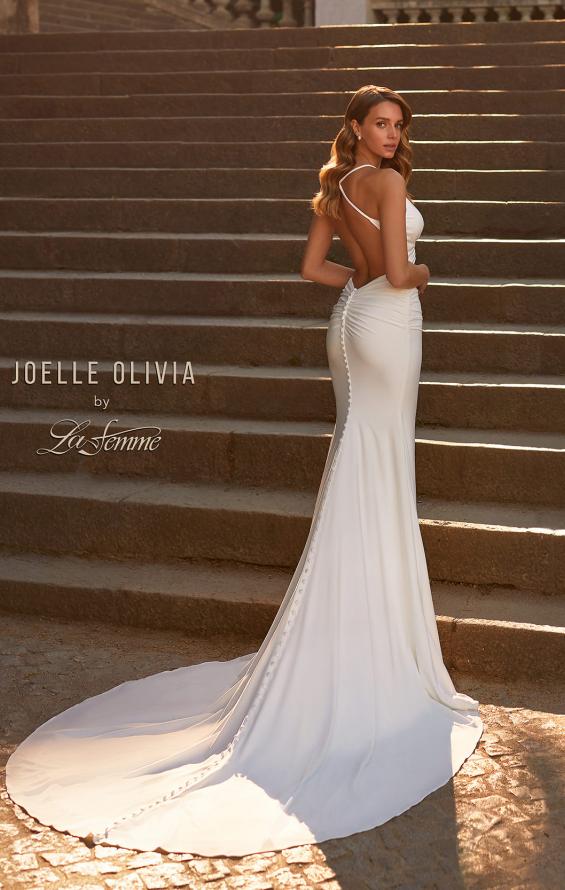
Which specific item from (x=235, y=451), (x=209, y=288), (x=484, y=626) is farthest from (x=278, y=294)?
(x=484, y=626)

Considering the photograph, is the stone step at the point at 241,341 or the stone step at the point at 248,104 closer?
the stone step at the point at 241,341

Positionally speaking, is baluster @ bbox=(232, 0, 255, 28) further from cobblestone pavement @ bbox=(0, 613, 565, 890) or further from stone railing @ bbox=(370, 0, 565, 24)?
cobblestone pavement @ bbox=(0, 613, 565, 890)

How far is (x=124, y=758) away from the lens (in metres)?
4.14

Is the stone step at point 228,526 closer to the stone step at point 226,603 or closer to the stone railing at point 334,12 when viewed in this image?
the stone step at point 226,603

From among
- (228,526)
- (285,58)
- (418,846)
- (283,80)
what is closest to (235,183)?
(283,80)

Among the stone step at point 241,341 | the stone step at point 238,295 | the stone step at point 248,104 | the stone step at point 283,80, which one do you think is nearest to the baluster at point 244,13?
the stone step at point 283,80

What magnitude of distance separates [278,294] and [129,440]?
1.57 m

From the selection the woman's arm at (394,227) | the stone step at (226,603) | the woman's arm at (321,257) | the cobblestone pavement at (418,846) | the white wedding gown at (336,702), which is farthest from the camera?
the stone step at (226,603)

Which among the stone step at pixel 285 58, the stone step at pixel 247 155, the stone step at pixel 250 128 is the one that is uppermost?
the stone step at pixel 285 58

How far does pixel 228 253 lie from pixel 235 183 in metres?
1.12

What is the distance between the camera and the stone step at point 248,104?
9391mm

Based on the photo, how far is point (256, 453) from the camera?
6191 mm

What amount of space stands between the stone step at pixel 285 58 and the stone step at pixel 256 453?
16.4ft

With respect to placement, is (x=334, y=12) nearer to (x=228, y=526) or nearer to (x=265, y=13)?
(x=265, y=13)
